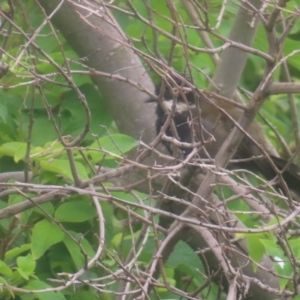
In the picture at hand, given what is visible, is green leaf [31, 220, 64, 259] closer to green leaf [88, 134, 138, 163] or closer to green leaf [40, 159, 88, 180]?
green leaf [40, 159, 88, 180]

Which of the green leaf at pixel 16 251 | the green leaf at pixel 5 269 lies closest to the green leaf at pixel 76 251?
the green leaf at pixel 16 251

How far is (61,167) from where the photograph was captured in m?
2.48

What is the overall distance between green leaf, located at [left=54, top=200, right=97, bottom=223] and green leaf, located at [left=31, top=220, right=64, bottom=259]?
0.19 feet

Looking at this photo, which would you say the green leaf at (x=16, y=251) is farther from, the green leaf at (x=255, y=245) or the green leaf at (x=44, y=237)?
the green leaf at (x=255, y=245)

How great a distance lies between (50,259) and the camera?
2.63m

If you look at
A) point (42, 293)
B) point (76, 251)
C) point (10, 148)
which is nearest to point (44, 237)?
point (76, 251)

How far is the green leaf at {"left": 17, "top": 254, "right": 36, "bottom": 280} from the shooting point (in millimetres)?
2223

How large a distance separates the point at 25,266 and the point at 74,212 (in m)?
0.31

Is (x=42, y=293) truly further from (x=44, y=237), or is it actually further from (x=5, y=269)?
(x=44, y=237)

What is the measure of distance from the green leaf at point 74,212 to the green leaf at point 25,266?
0.86ft

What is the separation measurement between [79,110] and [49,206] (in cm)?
74

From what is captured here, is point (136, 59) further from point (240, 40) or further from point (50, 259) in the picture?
point (50, 259)

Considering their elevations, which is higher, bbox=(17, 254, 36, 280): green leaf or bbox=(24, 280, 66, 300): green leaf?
bbox=(17, 254, 36, 280): green leaf

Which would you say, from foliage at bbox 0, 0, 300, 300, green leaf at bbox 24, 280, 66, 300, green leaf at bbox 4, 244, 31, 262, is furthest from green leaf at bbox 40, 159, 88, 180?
green leaf at bbox 24, 280, 66, 300
